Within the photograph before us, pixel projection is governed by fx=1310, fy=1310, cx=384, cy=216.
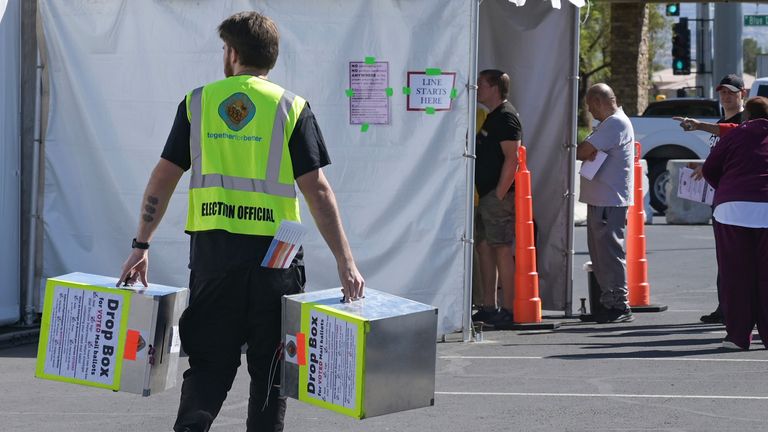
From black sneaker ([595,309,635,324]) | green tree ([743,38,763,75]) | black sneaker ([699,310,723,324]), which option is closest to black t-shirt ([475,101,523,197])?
black sneaker ([595,309,635,324])

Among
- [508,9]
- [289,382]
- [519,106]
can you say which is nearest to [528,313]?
[519,106]

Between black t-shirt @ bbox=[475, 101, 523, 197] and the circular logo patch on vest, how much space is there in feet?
15.7

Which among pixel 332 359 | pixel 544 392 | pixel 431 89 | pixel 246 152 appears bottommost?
pixel 544 392

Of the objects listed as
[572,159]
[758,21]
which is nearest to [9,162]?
[572,159]

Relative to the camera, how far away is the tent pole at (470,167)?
886cm

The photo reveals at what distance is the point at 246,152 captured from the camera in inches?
196

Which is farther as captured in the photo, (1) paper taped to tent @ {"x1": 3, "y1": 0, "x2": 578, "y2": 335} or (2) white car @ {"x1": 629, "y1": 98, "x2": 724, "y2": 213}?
(2) white car @ {"x1": 629, "y1": 98, "x2": 724, "y2": 213}

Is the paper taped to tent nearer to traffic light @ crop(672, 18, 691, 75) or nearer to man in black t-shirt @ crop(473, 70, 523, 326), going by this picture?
man in black t-shirt @ crop(473, 70, 523, 326)

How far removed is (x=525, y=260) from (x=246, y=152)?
505cm

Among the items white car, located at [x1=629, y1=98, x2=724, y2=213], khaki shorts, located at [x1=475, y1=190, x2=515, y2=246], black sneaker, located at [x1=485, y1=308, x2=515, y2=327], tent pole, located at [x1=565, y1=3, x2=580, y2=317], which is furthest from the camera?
white car, located at [x1=629, y1=98, x2=724, y2=213]

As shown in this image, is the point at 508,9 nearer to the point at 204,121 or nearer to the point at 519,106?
the point at 519,106

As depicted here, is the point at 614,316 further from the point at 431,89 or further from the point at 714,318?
the point at 431,89

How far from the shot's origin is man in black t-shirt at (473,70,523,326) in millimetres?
9578

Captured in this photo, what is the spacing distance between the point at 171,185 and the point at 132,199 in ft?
14.0
